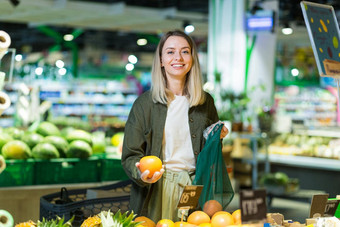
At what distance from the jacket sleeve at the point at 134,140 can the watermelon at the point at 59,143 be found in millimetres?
1634

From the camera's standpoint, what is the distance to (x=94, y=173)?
4211 millimetres

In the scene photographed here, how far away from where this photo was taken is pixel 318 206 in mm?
2307

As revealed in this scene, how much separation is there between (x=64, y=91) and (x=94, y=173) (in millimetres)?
10062

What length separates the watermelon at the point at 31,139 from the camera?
4.07 meters

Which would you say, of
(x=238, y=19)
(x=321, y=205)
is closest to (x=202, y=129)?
(x=321, y=205)

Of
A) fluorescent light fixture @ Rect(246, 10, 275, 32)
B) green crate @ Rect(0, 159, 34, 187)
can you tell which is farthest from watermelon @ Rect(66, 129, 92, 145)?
fluorescent light fixture @ Rect(246, 10, 275, 32)

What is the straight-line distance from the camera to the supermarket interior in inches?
125

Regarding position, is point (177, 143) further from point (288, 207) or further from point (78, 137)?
point (288, 207)

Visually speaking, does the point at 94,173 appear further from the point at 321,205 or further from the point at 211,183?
the point at 321,205

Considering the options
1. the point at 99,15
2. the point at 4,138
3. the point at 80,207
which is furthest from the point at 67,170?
the point at 99,15

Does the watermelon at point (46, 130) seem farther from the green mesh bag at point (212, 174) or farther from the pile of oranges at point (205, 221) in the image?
the pile of oranges at point (205, 221)

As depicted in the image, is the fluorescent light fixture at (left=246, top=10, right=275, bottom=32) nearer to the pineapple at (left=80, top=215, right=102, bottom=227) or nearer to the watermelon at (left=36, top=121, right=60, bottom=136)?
the watermelon at (left=36, top=121, right=60, bottom=136)

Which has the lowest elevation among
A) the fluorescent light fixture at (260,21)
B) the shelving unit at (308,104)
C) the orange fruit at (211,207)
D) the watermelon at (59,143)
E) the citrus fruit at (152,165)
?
the orange fruit at (211,207)

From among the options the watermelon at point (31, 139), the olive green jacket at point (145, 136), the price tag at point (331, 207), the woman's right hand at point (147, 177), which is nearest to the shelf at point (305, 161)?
the watermelon at point (31, 139)
